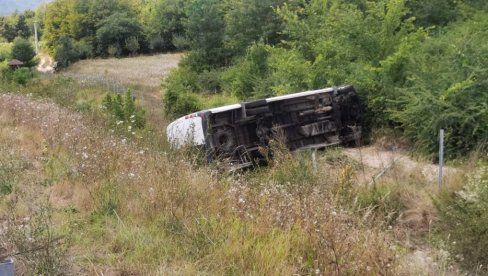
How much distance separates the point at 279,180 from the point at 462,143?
273 inches

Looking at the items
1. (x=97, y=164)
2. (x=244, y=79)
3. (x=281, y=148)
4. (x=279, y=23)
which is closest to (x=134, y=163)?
(x=97, y=164)

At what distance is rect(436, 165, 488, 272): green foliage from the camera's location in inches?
195

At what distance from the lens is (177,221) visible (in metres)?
4.39

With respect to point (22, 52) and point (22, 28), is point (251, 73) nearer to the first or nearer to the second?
point (22, 52)

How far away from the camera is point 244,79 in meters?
27.8

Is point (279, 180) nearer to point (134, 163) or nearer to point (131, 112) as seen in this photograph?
point (134, 163)

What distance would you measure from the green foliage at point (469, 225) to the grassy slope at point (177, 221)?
1.16 feet

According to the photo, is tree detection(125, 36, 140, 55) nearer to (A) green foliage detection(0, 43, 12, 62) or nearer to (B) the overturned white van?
(A) green foliage detection(0, 43, 12, 62)

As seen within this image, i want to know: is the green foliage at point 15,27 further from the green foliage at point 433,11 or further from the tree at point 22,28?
the green foliage at point 433,11

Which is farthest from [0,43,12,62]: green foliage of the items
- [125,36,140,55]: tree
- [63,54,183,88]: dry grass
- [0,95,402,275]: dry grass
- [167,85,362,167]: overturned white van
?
[0,95,402,275]: dry grass

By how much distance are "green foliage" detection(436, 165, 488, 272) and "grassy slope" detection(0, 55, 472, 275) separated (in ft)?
1.16

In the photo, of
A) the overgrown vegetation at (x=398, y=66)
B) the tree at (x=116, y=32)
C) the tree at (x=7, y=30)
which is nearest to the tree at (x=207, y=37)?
the overgrown vegetation at (x=398, y=66)

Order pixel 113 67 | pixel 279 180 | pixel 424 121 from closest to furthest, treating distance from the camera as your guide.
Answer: pixel 279 180 < pixel 424 121 < pixel 113 67

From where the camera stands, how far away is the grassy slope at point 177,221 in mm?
3689
